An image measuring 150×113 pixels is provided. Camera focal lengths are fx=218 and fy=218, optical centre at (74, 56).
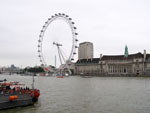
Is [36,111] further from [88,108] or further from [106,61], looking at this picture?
[106,61]

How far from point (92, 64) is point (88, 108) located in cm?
14252

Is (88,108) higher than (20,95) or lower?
lower

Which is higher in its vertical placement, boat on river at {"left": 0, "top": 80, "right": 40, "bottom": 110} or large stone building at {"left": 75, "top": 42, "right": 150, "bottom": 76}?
large stone building at {"left": 75, "top": 42, "right": 150, "bottom": 76}

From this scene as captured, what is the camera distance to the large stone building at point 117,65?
138 m

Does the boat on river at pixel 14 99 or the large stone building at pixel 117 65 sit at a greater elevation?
the large stone building at pixel 117 65

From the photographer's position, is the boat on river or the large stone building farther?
the large stone building

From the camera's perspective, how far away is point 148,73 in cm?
13250

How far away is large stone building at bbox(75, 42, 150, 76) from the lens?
138 meters

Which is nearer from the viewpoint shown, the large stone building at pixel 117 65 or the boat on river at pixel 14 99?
the boat on river at pixel 14 99

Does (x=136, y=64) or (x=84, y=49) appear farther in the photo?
(x=84, y=49)

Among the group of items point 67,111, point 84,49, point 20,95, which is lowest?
point 67,111

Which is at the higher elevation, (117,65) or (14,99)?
(117,65)

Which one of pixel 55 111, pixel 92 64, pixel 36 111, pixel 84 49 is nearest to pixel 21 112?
pixel 36 111

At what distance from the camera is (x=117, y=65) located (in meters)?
151
